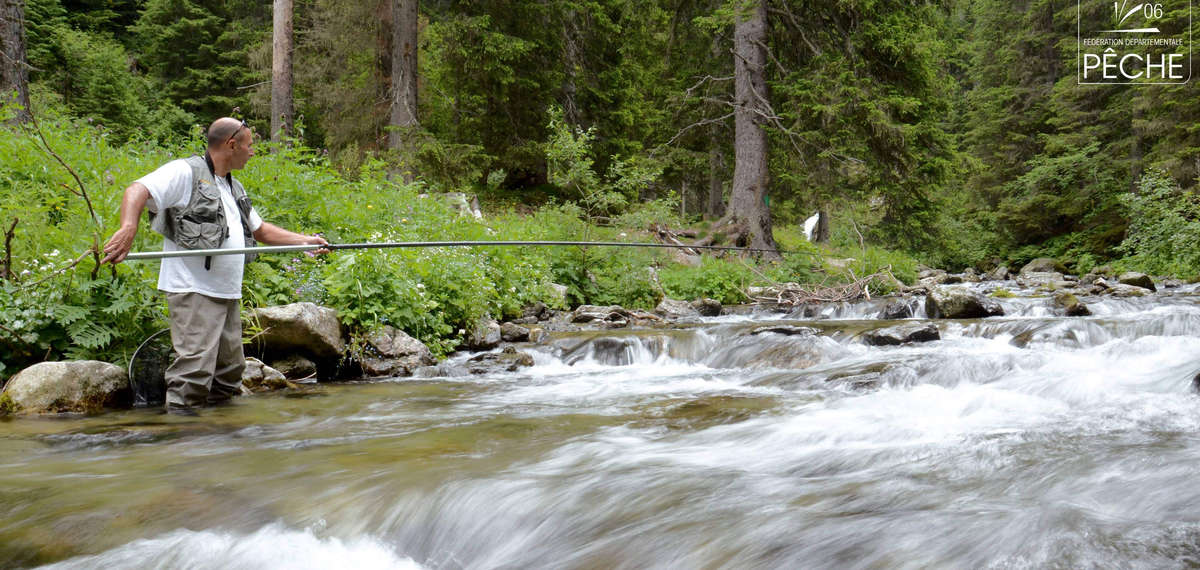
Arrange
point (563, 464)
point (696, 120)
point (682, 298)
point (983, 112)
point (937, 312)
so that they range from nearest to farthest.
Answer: point (563, 464) < point (937, 312) < point (682, 298) < point (696, 120) < point (983, 112)

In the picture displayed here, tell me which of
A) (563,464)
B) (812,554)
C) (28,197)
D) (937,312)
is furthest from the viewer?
(937,312)

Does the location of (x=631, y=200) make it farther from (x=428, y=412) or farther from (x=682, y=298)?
(x=428, y=412)

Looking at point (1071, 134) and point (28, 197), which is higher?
point (1071, 134)

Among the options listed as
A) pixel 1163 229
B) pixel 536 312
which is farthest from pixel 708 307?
pixel 1163 229

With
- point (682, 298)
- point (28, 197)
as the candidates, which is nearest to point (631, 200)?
point (682, 298)

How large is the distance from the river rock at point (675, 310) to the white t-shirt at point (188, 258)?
23.8 ft

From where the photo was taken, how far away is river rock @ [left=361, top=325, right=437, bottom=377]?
271 inches

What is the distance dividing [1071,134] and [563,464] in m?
25.5

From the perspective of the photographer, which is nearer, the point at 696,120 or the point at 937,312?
the point at 937,312

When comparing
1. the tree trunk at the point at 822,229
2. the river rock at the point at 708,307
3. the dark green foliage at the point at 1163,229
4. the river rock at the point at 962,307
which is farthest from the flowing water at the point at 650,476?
the tree trunk at the point at 822,229

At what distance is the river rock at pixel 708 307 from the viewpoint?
1171 cm

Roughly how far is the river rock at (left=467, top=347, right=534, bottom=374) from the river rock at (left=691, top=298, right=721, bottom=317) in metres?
4.59

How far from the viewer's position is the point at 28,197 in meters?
6.50

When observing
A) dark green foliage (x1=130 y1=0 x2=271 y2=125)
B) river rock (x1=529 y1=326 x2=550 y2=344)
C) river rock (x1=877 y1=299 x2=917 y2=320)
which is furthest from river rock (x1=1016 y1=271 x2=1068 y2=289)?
dark green foliage (x1=130 y1=0 x2=271 y2=125)
